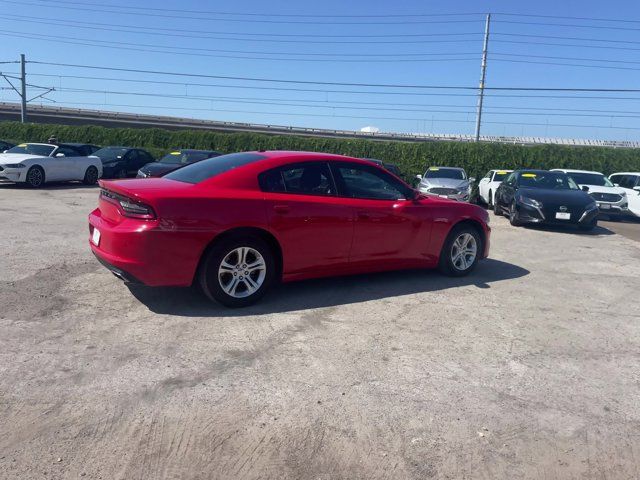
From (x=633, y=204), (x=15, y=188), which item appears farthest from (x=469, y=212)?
(x=15, y=188)

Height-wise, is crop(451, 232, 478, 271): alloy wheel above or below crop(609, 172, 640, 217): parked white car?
below

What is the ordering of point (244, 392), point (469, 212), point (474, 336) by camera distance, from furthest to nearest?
point (469, 212), point (474, 336), point (244, 392)

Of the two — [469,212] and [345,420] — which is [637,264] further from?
[345,420]

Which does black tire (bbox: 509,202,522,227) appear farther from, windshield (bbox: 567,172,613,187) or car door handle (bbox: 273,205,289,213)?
car door handle (bbox: 273,205,289,213)

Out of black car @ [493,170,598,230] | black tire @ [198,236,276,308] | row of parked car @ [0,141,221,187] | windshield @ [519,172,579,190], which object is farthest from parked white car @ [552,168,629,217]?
black tire @ [198,236,276,308]

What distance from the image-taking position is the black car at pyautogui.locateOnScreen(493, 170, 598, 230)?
40.6 feet

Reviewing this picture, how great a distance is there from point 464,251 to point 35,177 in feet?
45.7

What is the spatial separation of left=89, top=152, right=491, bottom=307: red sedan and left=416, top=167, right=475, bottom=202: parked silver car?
980cm

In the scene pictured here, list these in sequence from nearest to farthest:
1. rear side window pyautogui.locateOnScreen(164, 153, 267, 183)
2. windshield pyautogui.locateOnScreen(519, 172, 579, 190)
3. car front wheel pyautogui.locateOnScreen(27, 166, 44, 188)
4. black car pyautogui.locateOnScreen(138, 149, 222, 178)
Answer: rear side window pyautogui.locateOnScreen(164, 153, 267, 183) → windshield pyautogui.locateOnScreen(519, 172, 579, 190) → car front wheel pyautogui.locateOnScreen(27, 166, 44, 188) → black car pyautogui.locateOnScreen(138, 149, 222, 178)

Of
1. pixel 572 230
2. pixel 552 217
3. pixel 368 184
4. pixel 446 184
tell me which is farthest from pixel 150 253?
pixel 446 184

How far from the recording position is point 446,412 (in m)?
3.65

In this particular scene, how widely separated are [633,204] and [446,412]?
15579 millimetres

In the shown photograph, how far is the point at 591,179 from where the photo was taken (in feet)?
56.5

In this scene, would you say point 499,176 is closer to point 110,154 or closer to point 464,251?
point 464,251
